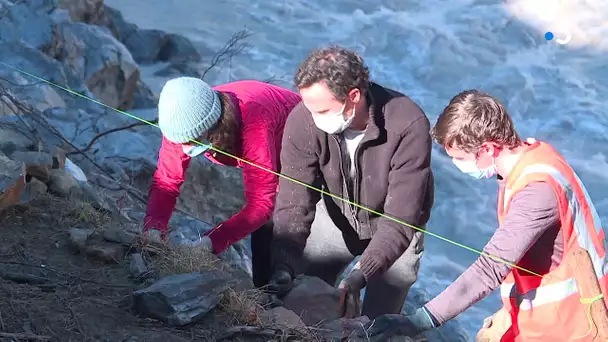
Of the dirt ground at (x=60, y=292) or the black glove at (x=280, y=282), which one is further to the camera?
the black glove at (x=280, y=282)

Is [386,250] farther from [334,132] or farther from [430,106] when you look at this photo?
[430,106]

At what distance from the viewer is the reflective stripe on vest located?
2633 mm

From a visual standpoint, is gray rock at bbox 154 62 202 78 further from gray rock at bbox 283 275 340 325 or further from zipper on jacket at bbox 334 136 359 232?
gray rock at bbox 283 275 340 325

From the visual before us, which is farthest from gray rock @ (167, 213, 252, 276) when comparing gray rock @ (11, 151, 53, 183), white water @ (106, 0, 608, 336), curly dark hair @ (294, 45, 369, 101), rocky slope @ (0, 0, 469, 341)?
white water @ (106, 0, 608, 336)

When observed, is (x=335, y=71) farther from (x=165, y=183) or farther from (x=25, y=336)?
(x=25, y=336)

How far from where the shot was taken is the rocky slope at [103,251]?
10.4 ft

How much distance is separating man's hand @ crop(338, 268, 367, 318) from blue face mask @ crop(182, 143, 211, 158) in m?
0.80

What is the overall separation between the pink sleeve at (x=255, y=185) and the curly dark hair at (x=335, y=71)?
44 centimetres

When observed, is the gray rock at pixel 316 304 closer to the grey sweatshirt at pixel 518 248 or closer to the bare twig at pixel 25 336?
the grey sweatshirt at pixel 518 248

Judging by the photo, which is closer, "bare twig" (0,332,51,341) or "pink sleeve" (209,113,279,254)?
"bare twig" (0,332,51,341)

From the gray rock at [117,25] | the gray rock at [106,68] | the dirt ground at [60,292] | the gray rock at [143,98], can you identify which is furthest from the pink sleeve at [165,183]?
the gray rock at [117,25]

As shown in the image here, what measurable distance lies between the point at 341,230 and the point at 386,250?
39 cm

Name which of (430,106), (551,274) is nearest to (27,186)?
(551,274)

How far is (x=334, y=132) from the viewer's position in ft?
10.6
